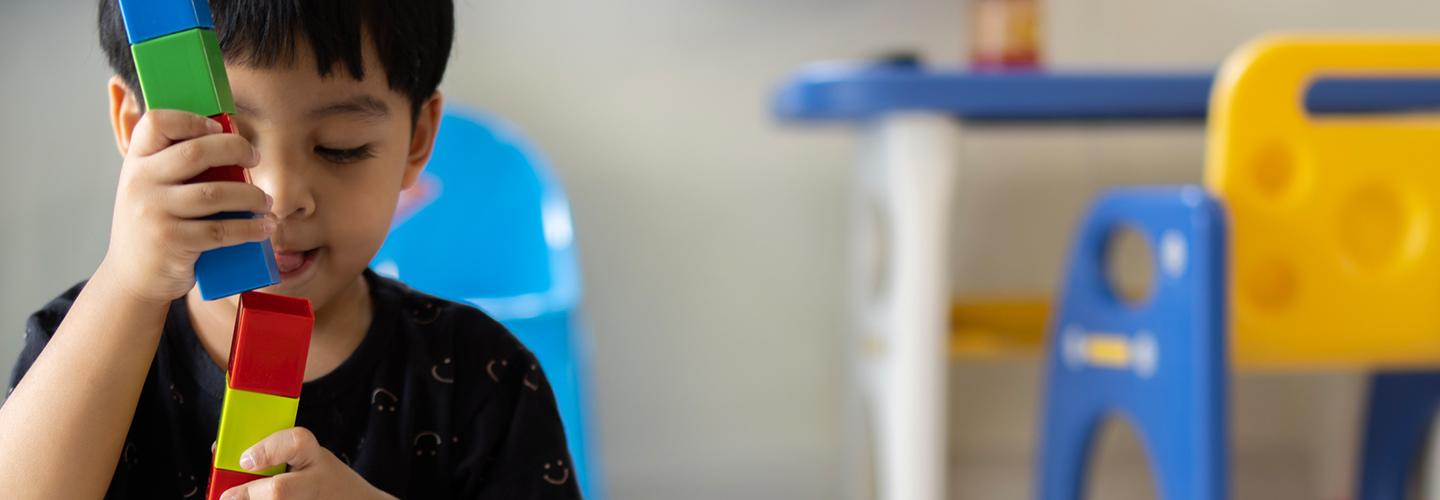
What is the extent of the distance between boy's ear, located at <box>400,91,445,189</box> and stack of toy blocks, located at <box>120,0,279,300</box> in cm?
16

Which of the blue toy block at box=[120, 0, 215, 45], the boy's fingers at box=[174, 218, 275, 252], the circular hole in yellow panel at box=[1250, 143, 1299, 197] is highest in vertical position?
the blue toy block at box=[120, 0, 215, 45]

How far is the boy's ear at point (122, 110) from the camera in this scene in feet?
1.58

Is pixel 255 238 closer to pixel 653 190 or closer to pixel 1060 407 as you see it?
pixel 1060 407

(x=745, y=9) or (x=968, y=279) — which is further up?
(x=745, y=9)

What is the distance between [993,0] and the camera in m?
1.49

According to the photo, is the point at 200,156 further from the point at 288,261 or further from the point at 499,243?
the point at 499,243

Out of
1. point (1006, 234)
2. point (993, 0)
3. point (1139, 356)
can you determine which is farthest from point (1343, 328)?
point (1006, 234)

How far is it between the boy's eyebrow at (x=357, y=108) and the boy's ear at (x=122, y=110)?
0.20 ft

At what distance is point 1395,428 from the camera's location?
5.16ft

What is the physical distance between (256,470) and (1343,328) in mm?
996

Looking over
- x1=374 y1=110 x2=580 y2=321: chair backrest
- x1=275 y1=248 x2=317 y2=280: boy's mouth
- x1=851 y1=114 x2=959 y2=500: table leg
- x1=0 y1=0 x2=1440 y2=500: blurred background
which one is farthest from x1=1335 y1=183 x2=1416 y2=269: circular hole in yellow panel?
x1=275 y1=248 x2=317 y2=280: boy's mouth

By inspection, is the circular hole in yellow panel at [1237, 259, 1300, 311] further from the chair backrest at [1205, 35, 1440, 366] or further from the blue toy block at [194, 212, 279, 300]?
the blue toy block at [194, 212, 279, 300]

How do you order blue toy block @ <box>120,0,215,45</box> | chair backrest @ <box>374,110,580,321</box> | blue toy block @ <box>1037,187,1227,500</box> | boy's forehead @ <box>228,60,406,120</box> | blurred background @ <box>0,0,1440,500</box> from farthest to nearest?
blurred background @ <box>0,0,1440,500</box>
chair backrest @ <box>374,110,580,321</box>
blue toy block @ <box>1037,187,1227,500</box>
boy's forehead @ <box>228,60,406,120</box>
blue toy block @ <box>120,0,215,45</box>

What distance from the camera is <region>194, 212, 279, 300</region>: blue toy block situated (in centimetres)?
39
